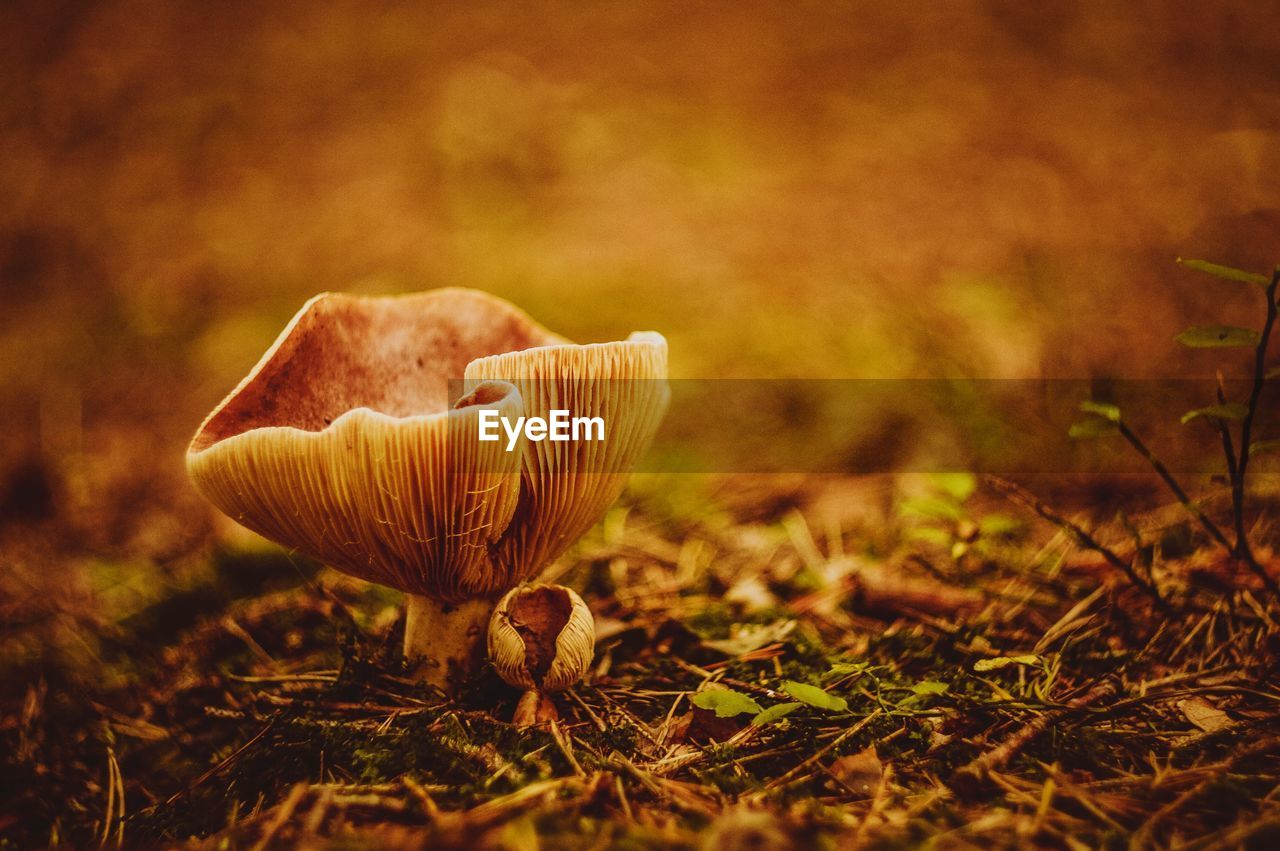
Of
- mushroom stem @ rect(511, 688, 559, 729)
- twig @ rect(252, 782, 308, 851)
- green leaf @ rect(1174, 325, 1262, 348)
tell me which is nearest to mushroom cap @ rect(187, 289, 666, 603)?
mushroom stem @ rect(511, 688, 559, 729)

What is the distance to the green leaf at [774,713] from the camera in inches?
66.6

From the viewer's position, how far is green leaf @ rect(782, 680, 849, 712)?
1.71 m

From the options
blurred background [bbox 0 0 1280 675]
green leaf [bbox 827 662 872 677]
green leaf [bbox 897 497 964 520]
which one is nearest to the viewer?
green leaf [bbox 827 662 872 677]

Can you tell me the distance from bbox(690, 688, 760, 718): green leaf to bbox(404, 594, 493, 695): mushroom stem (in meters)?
0.62

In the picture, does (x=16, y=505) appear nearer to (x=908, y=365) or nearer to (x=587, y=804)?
(x=587, y=804)

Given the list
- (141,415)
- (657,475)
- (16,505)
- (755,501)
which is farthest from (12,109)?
(755,501)

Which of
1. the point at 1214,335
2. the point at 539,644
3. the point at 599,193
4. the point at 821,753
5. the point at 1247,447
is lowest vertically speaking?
the point at 821,753

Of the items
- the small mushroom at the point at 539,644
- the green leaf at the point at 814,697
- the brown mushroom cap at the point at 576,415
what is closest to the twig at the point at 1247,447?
the green leaf at the point at 814,697

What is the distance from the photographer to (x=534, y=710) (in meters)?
1.84

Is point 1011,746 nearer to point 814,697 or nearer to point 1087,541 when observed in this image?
point 814,697

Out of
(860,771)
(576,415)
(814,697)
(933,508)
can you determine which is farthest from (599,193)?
(860,771)

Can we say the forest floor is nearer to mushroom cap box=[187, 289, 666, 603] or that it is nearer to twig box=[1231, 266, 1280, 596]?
twig box=[1231, 266, 1280, 596]

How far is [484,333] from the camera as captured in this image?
236 cm

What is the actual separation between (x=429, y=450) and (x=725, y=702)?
86cm
